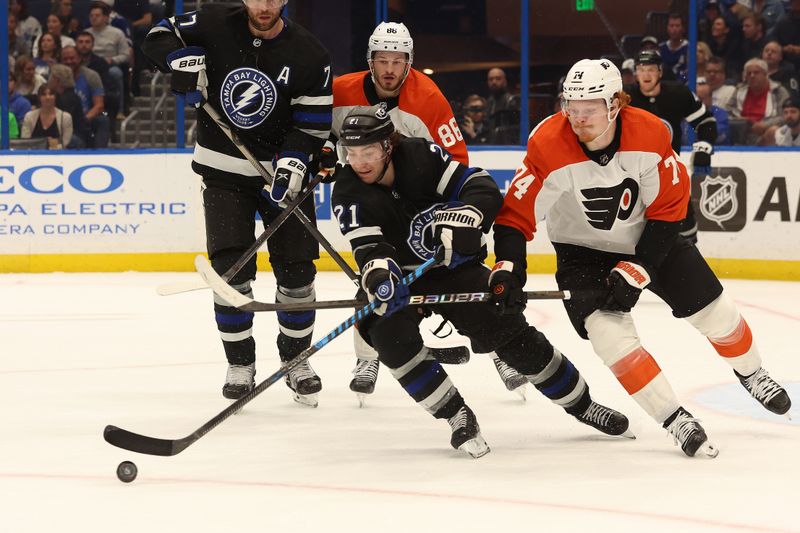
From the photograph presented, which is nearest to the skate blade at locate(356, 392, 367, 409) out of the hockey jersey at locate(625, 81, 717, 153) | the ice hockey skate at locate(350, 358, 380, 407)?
the ice hockey skate at locate(350, 358, 380, 407)

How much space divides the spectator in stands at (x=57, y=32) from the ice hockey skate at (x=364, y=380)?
4718 millimetres

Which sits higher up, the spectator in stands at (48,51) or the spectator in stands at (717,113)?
the spectator in stands at (48,51)

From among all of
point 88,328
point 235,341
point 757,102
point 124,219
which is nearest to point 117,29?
point 124,219

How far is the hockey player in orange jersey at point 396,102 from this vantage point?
3.92 m

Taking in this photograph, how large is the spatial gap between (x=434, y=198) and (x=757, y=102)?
473 centimetres

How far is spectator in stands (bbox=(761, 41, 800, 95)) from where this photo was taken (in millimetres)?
7555

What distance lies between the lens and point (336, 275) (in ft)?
24.8

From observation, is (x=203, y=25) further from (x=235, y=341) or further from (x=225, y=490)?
(x=225, y=490)

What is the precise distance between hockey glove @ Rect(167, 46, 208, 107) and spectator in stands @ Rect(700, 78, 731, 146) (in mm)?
4293

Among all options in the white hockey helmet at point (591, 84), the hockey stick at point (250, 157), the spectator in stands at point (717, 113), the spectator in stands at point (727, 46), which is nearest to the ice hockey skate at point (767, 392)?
the white hockey helmet at point (591, 84)

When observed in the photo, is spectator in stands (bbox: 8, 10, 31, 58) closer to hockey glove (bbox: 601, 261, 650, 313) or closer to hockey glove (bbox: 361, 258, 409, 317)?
hockey glove (bbox: 361, 258, 409, 317)

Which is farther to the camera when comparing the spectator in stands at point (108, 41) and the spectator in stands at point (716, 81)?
the spectator in stands at point (108, 41)

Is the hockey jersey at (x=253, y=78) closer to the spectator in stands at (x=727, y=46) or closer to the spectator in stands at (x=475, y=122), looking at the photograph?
the spectator in stands at (x=475, y=122)

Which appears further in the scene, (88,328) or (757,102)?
(757,102)
